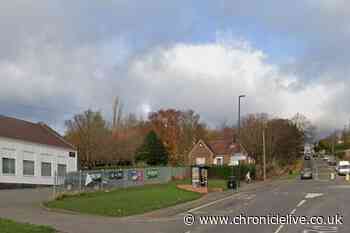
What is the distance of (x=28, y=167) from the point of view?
63.2 meters

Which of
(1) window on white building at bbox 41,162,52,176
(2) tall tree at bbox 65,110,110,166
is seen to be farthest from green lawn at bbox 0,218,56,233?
(2) tall tree at bbox 65,110,110,166

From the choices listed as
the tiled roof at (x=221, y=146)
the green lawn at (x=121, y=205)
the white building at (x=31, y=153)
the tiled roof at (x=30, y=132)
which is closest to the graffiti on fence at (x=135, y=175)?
the white building at (x=31, y=153)

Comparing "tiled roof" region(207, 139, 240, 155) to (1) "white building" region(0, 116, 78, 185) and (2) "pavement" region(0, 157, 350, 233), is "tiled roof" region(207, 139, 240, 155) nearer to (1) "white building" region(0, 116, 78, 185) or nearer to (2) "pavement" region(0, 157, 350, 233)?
(1) "white building" region(0, 116, 78, 185)

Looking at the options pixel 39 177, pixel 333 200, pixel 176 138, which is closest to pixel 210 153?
pixel 176 138

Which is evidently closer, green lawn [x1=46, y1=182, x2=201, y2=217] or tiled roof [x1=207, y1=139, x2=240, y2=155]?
green lawn [x1=46, y1=182, x2=201, y2=217]

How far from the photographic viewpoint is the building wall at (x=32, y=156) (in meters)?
59.1

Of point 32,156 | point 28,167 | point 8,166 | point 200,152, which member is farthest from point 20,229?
point 200,152

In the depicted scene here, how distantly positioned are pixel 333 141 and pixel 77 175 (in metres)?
166

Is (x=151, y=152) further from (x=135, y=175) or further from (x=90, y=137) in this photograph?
(x=135, y=175)

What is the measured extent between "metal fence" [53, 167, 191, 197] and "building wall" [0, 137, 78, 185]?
8.35 m

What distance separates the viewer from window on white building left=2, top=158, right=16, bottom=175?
5837 cm

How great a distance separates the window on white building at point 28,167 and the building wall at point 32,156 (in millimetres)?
350

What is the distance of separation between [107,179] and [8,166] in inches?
673

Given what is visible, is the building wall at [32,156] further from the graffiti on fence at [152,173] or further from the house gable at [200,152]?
the house gable at [200,152]
